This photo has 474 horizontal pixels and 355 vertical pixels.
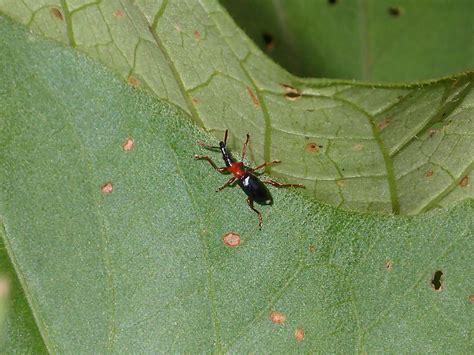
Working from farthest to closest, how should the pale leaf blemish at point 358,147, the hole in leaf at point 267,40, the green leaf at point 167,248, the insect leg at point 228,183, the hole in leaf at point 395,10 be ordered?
the hole in leaf at point 395,10
the hole in leaf at point 267,40
the pale leaf blemish at point 358,147
the insect leg at point 228,183
the green leaf at point 167,248

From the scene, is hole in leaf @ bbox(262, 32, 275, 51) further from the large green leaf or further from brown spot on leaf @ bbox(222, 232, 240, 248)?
brown spot on leaf @ bbox(222, 232, 240, 248)

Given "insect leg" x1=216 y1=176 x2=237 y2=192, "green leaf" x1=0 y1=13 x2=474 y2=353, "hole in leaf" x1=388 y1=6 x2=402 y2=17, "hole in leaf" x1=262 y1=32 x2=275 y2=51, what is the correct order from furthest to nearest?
"hole in leaf" x1=388 y1=6 x2=402 y2=17, "hole in leaf" x1=262 y1=32 x2=275 y2=51, "insect leg" x1=216 y1=176 x2=237 y2=192, "green leaf" x1=0 y1=13 x2=474 y2=353

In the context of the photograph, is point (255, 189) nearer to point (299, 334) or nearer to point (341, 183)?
point (341, 183)

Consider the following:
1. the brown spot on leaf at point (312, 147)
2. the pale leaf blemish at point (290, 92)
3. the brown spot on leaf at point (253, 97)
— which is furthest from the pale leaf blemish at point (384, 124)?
the brown spot on leaf at point (253, 97)

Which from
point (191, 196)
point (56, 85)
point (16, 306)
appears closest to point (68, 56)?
point (56, 85)

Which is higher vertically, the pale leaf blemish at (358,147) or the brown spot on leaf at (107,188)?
the brown spot on leaf at (107,188)

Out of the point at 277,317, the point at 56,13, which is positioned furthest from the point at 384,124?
the point at 56,13

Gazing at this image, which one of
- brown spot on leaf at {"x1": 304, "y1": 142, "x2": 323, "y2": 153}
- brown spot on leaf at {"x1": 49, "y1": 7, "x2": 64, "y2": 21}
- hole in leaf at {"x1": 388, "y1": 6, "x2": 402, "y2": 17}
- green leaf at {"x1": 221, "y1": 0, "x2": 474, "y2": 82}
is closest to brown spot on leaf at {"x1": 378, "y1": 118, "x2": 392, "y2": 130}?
brown spot on leaf at {"x1": 304, "y1": 142, "x2": 323, "y2": 153}

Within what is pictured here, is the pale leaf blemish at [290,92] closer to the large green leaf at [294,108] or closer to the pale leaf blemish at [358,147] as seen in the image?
the large green leaf at [294,108]
